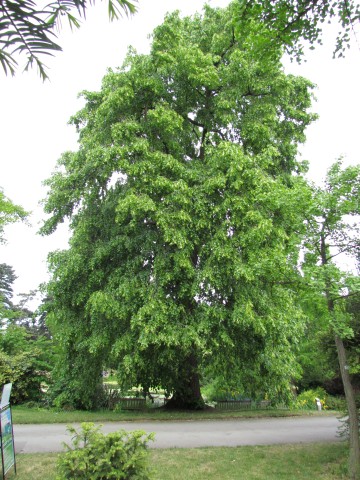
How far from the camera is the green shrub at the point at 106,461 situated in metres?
4.03

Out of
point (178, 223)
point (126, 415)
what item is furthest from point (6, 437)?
point (126, 415)

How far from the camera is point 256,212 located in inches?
441

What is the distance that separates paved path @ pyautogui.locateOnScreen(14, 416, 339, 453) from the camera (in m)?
8.99

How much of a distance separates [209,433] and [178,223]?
5.97 metres

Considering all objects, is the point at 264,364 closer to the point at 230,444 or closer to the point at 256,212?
the point at 230,444

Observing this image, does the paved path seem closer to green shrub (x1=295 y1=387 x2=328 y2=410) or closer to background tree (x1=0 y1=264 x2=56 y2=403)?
green shrub (x1=295 y1=387 x2=328 y2=410)

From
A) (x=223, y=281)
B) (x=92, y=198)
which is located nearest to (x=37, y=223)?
(x=92, y=198)

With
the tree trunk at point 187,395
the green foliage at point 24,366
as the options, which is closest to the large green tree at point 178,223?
the tree trunk at point 187,395

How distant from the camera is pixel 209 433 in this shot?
10391 millimetres

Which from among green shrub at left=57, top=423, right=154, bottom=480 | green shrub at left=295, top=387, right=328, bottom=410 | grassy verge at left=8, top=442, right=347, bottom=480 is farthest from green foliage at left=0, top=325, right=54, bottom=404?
green shrub at left=57, top=423, right=154, bottom=480

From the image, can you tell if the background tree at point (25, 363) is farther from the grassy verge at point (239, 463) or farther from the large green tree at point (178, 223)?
the grassy verge at point (239, 463)

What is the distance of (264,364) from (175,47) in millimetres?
11110

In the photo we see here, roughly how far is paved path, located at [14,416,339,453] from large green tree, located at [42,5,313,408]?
1.30 meters

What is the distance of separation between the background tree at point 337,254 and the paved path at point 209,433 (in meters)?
3.32
